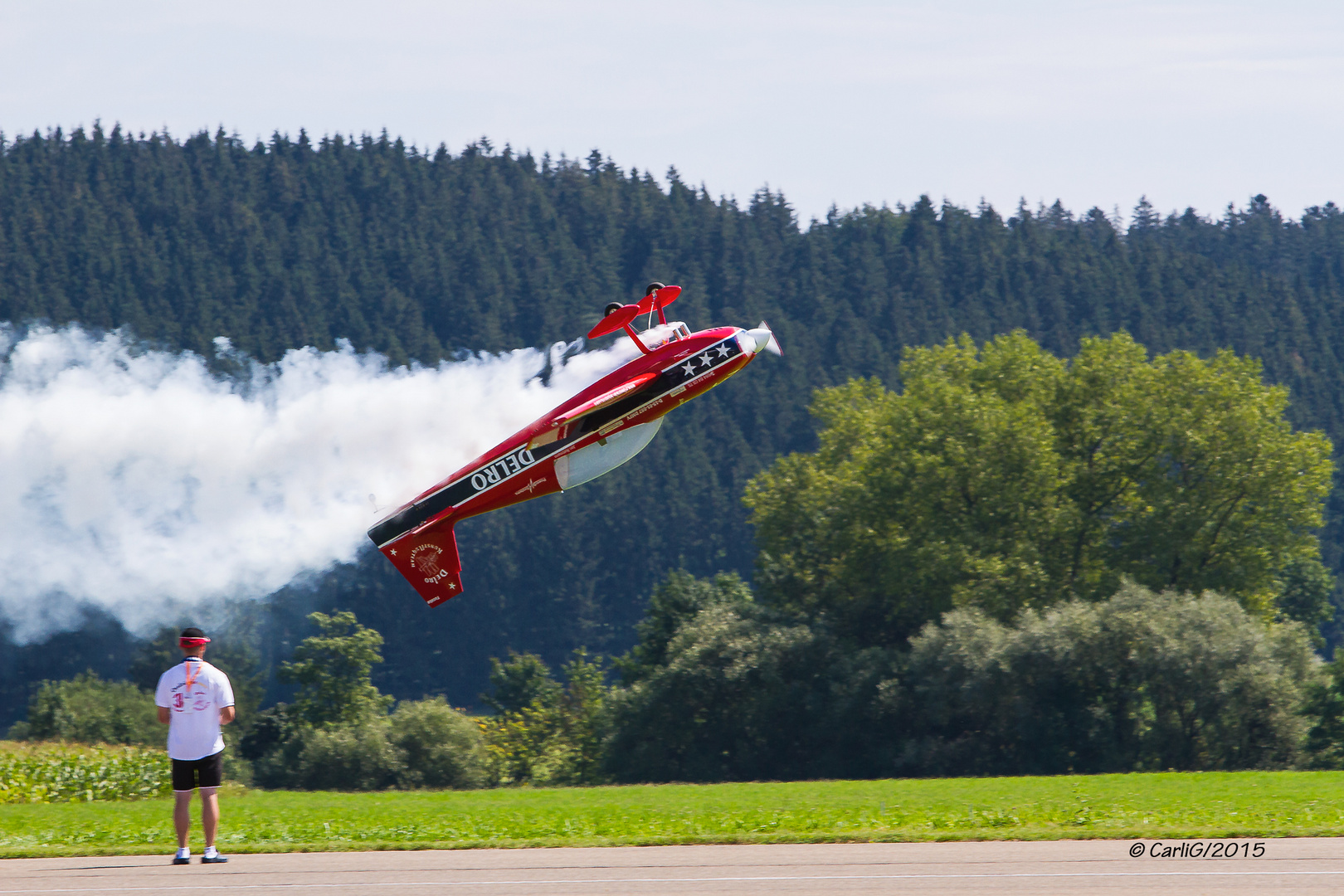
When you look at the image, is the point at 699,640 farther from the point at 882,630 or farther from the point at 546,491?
the point at 546,491

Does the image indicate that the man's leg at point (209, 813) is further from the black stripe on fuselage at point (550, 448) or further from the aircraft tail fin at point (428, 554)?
the black stripe on fuselage at point (550, 448)

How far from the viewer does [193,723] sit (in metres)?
15.3

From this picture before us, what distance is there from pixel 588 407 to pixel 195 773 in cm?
879

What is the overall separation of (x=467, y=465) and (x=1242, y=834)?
13075 mm

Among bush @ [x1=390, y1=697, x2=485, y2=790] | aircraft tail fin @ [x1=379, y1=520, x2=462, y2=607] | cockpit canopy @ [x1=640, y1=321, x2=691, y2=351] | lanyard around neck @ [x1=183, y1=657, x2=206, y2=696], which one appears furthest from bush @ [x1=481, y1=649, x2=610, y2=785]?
lanyard around neck @ [x1=183, y1=657, x2=206, y2=696]

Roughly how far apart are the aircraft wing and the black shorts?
8.29m

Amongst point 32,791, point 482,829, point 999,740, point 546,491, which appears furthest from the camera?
point 999,740

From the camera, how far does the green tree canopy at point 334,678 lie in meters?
61.9

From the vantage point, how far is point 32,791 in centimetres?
3094

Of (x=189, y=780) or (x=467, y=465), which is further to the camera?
(x=467, y=465)

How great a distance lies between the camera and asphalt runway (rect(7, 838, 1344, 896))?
45.5 feet

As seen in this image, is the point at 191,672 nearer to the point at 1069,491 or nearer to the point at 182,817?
the point at 182,817

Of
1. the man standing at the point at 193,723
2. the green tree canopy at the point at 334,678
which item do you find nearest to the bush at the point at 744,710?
the green tree canopy at the point at 334,678

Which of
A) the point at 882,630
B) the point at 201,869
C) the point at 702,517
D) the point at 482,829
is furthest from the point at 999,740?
the point at 702,517
